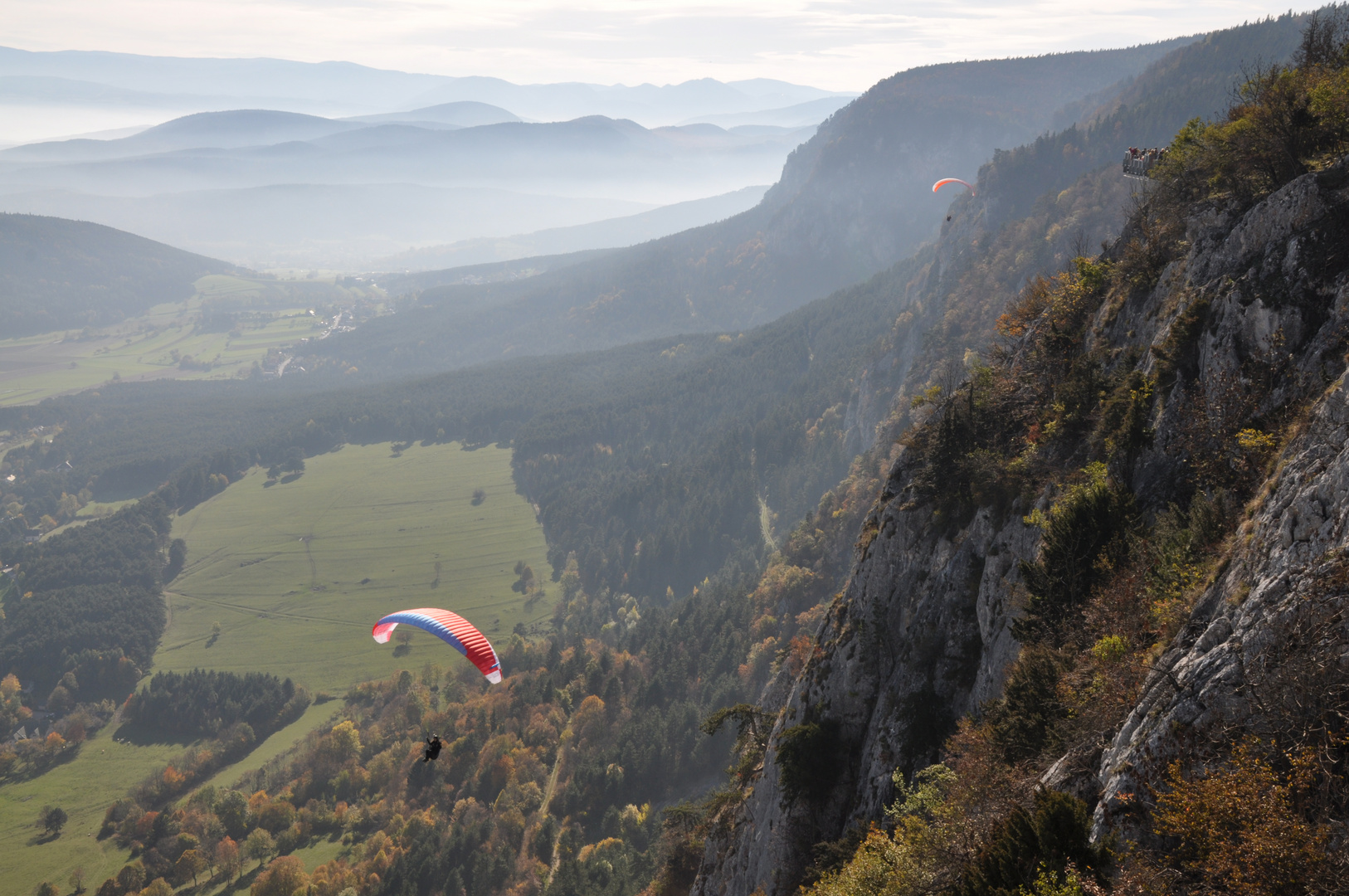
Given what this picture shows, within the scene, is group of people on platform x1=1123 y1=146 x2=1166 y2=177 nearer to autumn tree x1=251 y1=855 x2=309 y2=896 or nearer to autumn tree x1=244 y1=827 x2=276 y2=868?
autumn tree x1=251 y1=855 x2=309 y2=896

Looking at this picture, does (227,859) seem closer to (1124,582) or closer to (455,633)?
(455,633)

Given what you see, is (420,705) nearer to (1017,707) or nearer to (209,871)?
(209,871)

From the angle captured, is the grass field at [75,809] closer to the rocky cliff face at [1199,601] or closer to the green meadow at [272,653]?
the green meadow at [272,653]

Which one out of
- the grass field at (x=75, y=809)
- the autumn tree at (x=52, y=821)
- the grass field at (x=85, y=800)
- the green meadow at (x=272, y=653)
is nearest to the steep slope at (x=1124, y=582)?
the grass field at (x=85, y=800)

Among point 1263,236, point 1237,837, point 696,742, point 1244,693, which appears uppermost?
point 1263,236

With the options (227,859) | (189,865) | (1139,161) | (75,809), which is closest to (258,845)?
(227,859)

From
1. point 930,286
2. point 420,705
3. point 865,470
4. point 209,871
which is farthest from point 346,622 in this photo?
point 930,286

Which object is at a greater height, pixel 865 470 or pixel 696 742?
pixel 865 470

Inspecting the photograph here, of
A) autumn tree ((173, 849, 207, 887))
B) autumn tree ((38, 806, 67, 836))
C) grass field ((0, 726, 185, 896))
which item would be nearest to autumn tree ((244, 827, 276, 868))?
autumn tree ((173, 849, 207, 887))
